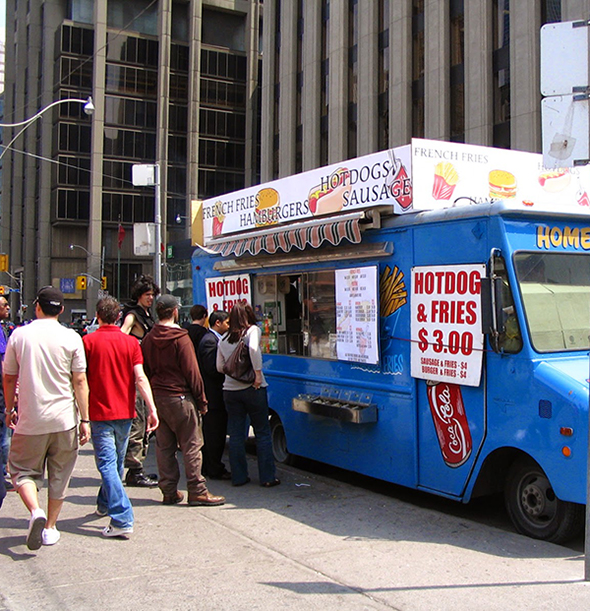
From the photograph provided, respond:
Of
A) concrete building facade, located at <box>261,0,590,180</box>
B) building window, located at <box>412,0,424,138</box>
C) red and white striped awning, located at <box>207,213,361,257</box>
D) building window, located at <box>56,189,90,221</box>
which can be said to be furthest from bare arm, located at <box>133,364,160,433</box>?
building window, located at <box>56,189,90,221</box>

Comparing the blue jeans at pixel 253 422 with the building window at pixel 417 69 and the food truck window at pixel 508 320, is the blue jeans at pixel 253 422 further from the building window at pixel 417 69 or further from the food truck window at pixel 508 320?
the building window at pixel 417 69

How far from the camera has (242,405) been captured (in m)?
7.26

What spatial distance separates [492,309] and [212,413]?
3462 millimetres

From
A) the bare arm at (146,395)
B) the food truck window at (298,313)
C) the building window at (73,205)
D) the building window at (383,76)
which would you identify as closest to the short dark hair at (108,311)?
the bare arm at (146,395)

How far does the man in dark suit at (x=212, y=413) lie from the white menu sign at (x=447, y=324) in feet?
7.52

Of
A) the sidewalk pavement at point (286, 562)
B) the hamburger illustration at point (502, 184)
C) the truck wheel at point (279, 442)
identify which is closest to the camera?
the sidewalk pavement at point (286, 562)

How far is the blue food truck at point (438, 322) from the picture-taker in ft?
18.0

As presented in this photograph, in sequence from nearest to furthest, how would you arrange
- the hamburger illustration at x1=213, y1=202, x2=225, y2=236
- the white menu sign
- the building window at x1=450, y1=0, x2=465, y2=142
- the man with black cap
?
the man with black cap → the white menu sign → the hamburger illustration at x1=213, y1=202, x2=225, y2=236 → the building window at x1=450, y1=0, x2=465, y2=142

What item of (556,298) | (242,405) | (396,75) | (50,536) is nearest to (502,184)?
(556,298)

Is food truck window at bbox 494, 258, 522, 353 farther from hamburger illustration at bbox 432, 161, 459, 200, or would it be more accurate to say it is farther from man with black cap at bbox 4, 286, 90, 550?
man with black cap at bbox 4, 286, 90, 550

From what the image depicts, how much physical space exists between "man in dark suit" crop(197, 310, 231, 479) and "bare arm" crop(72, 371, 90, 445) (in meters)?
2.52

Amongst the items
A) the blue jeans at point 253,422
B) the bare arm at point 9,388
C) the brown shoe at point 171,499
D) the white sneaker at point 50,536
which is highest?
the bare arm at point 9,388

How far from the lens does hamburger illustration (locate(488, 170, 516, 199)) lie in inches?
263

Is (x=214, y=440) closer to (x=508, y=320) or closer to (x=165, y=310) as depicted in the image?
(x=165, y=310)
